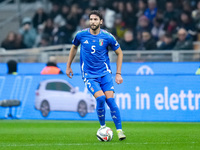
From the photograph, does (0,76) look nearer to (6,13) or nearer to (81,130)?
(81,130)

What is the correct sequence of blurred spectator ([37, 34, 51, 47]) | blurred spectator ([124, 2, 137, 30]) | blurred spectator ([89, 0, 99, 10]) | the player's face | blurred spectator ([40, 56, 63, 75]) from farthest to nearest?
1. blurred spectator ([89, 0, 99, 10])
2. blurred spectator ([37, 34, 51, 47])
3. blurred spectator ([124, 2, 137, 30])
4. blurred spectator ([40, 56, 63, 75])
5. the player's face

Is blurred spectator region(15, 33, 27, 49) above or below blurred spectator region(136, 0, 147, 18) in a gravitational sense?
below

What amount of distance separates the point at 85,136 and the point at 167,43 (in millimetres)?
9166

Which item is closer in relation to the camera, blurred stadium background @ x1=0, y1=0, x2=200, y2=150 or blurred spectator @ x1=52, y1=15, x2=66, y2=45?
blurred stadium background @ x1=0, y1=0, x2=200, y2=150

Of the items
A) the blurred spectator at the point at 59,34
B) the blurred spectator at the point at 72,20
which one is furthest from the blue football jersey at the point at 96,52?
the blurred spectator at the point at 72,20

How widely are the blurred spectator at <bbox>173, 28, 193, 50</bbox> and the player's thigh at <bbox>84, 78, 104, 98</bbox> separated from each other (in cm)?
902

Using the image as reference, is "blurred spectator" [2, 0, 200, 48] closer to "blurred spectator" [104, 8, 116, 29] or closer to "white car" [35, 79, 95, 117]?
"blurred spectator" [104, 8, 116, 29]

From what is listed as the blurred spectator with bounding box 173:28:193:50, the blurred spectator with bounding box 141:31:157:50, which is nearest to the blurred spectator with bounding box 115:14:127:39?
the blurred spectator with bounding box 141:31:157:50

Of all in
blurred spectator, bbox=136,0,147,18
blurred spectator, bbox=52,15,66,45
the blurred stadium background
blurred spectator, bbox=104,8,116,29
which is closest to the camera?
the blurred stadium background

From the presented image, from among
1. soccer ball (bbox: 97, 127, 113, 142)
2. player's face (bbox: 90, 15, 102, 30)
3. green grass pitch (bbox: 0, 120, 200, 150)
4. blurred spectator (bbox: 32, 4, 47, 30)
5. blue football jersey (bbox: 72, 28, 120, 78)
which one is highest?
blurred spectator (bbox: 32, 4, 47, 30)

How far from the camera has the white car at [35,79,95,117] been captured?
47.5 feet

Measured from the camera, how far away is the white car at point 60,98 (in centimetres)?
1449

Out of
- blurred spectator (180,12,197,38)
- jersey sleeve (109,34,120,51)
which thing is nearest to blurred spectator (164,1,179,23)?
blurred spectator (180,12,197,38)

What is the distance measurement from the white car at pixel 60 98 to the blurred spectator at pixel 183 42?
467 centimetres
